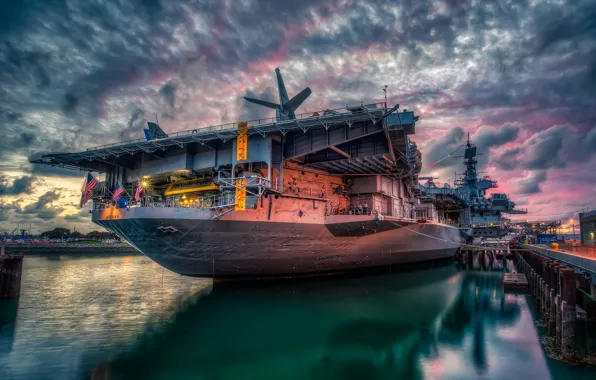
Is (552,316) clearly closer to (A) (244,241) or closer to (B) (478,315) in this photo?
(B) (478,315)

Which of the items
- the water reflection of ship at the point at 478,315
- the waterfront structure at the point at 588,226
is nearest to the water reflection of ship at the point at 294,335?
the water reflection of ship at the point at 478,315

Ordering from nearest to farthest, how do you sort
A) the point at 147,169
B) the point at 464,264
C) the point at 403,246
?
the point at 147,169 → the point at 403,246 → the point at 464,264

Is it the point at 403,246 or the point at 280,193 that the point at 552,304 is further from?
the point at 403,246

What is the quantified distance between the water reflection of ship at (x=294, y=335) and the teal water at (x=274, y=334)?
1.4 inches

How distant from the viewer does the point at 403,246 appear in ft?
80.2

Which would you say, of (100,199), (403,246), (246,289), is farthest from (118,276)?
(403,246)

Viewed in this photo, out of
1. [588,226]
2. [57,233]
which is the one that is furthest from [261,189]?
[57,233]

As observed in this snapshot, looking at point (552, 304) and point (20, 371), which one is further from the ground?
point (552, 304)

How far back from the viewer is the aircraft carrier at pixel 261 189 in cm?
1462

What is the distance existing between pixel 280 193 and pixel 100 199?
12.4 meters

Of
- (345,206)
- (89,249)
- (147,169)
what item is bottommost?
(89,249)

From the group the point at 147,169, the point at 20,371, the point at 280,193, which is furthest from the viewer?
the point at 147,169

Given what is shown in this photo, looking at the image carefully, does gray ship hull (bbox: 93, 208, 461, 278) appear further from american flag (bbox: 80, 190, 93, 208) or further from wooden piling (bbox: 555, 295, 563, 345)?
wooden piling (bbox: 555, 295, 563, 345)

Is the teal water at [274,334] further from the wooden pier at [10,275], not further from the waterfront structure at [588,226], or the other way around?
the waterfront structure at [588,226]
